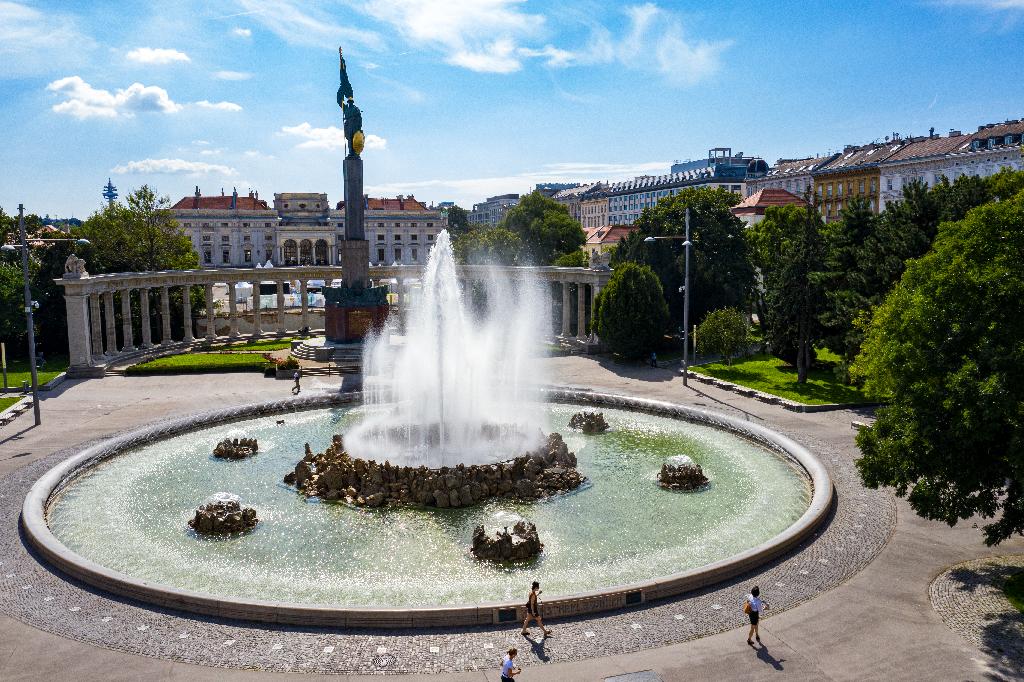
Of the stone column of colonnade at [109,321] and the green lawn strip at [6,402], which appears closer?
the green lawn strip at [6,402]

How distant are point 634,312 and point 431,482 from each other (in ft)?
92.5

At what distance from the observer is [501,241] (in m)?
78.2

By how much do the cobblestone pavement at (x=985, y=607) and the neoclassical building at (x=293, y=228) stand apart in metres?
121

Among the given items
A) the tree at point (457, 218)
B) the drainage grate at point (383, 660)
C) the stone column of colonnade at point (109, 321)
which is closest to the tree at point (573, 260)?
the stone column of colonnade at point (109, 321)

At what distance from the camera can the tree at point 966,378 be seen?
15766mm

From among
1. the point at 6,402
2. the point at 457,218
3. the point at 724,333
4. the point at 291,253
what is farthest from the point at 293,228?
the point at 724,333

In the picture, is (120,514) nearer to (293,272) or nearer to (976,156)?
(293,272)

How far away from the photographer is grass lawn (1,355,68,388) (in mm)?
43781

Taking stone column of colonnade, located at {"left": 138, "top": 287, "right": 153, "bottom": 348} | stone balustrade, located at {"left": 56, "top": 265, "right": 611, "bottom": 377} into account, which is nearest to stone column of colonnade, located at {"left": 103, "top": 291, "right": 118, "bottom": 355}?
stone balustrade, located at {"left": 56, "top": 265, "right": 611, "bottom": 377}

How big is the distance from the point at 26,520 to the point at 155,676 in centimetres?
971

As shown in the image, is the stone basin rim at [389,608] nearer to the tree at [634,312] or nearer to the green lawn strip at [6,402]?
the green lawn strip at [6,402]

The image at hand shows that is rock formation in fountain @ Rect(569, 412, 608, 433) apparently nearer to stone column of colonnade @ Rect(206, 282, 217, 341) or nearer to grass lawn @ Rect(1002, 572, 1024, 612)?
grass lawn @ Rect(1002, 572, 1024, 612)

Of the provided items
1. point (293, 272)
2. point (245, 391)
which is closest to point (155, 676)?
point (245, 391)

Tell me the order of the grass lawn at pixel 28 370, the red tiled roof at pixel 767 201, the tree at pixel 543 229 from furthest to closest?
the red tiled roof at pixel 767 201 < the tree at pixel 543 229 < the grass lawn at pixel 28 370
